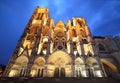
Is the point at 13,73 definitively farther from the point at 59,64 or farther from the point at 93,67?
the point at 93,67

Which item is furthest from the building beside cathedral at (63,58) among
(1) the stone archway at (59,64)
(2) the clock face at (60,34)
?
(2) the clock face at (60,34)

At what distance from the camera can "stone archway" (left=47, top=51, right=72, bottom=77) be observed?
17.2 m

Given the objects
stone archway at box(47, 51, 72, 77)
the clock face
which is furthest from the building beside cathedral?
the clock face

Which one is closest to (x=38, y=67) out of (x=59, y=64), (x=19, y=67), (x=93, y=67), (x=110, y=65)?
(x=19, y=67)

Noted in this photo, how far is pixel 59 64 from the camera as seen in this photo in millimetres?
18703

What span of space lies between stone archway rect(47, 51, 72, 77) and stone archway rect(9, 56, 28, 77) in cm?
384

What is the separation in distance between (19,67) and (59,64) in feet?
20.8

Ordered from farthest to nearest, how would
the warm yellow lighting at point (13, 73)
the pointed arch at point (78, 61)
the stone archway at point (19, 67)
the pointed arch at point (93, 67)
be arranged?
the pointed arch at point (78, 61) → the pointed arch at point (93, 67) → the stone archway at point (19, 67) → the warm yellow lighting at point (13, 73)

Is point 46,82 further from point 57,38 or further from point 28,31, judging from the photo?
point 28,31

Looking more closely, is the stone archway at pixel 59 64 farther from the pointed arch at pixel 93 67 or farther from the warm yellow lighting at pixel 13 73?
the warm yellow lighting at pixel 13 73

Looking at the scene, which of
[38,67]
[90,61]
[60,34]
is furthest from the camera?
[60,34]

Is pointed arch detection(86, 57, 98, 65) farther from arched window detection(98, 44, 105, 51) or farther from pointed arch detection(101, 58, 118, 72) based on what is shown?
arched window detection(98, 44, 105, 51)

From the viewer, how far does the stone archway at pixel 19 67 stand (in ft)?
53.9

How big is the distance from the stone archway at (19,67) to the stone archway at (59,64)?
384 cm
